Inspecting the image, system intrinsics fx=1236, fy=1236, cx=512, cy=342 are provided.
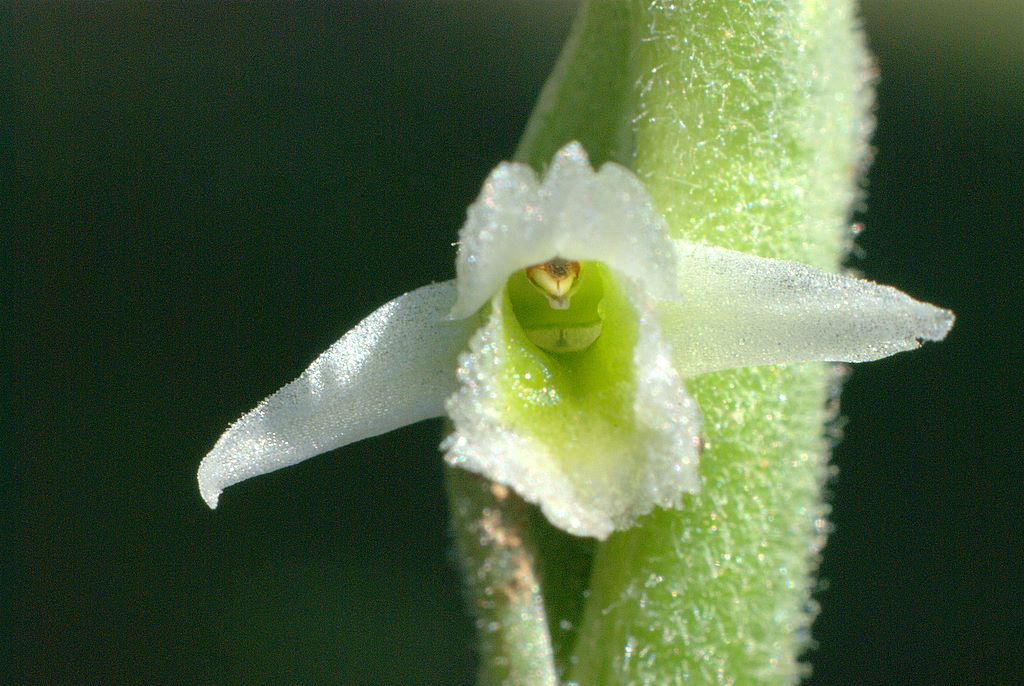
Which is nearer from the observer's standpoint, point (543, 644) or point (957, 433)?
point (543, 644)

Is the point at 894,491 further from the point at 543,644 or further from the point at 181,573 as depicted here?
the point at 543,644

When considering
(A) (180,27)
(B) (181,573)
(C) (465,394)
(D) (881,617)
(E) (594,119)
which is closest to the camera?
(C) (465,394)

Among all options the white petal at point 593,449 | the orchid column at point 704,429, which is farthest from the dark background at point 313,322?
the white petal at point 593,449

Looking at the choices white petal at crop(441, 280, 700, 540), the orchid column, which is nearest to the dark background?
the orchid column

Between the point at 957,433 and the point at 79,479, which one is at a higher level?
the point at 957,433

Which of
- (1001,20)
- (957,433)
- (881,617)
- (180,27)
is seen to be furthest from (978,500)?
(180,27)

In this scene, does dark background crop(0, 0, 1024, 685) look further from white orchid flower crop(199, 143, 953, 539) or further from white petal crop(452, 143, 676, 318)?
white petal crop(452, 143, 676, 318)

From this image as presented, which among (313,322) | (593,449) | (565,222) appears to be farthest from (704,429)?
(313,322)
